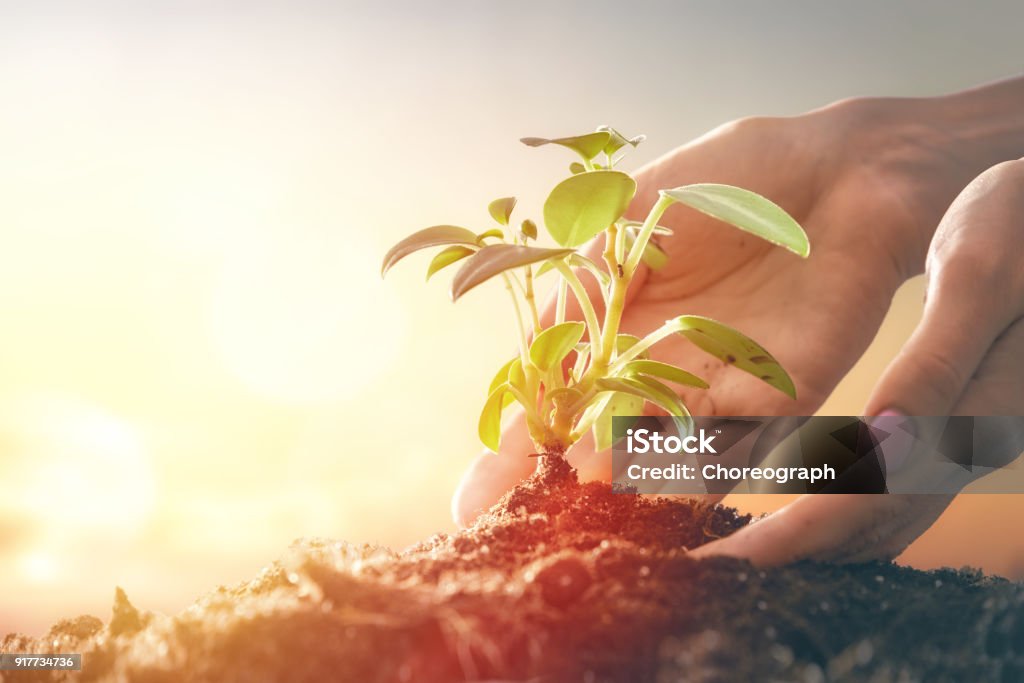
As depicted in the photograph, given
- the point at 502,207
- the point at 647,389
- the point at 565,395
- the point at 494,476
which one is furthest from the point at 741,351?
the point at 494,476

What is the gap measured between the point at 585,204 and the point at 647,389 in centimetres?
22

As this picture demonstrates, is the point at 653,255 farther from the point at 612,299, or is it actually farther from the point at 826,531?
the point at 826,531

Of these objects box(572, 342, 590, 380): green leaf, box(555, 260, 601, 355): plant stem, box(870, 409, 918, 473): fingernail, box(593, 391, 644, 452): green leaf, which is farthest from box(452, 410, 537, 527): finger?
box(870, 409, 918, 473): fingernail

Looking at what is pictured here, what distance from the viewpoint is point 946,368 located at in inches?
29.0

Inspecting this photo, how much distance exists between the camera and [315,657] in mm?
518

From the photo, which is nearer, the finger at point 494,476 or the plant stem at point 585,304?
the plant stem at point 585,304

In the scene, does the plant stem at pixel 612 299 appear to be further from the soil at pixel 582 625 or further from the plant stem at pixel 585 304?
the soil at pixel 582 625

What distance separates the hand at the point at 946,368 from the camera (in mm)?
693

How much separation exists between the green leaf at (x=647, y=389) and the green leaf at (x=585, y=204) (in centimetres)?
16

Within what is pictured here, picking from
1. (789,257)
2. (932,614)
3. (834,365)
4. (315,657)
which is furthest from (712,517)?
(789,257)

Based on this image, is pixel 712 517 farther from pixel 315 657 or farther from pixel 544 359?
pixel 315 657

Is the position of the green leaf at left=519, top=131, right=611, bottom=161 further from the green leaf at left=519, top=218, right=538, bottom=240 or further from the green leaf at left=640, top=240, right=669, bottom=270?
the green leaf at left=640, top=240, right=669, bottom=270

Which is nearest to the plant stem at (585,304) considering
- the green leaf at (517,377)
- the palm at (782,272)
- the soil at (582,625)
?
the green leaf at (517,377)

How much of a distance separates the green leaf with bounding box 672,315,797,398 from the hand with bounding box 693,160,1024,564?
0.31 ft
